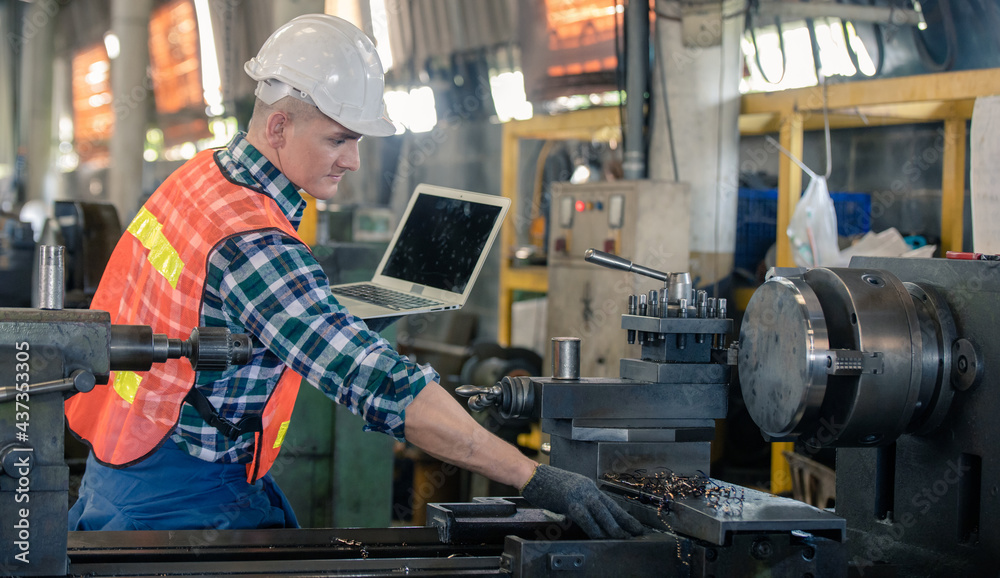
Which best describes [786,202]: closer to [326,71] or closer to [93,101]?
[326,71]

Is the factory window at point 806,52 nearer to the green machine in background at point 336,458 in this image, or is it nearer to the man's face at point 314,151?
the green machine in background at point 336,458

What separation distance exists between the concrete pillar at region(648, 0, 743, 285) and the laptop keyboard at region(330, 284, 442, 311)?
184cm

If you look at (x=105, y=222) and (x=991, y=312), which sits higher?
(x=105, y=222)

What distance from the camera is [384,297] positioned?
1.92 meters

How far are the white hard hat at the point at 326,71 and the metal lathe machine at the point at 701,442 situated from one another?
0.50 meters

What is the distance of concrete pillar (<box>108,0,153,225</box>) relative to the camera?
788cm

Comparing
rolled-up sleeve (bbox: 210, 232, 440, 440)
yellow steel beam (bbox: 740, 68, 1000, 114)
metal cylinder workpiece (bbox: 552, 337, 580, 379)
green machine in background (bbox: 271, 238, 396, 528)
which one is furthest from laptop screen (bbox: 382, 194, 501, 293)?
yellow steel beam (bbox: 740, 68, 1000, 114)

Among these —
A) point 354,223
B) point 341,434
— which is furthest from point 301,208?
point 354,223

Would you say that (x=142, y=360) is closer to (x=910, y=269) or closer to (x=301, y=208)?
(x=301, y=208)

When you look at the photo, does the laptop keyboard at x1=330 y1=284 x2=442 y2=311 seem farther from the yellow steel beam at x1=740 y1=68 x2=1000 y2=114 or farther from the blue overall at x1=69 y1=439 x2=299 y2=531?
the yellow steel beam at x1=740 y1=68 x2=1000 y2=114

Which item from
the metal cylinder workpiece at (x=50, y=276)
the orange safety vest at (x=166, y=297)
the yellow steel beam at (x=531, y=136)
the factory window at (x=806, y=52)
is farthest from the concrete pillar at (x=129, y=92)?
the metal cylinder workpiece at (x=50, y=276)

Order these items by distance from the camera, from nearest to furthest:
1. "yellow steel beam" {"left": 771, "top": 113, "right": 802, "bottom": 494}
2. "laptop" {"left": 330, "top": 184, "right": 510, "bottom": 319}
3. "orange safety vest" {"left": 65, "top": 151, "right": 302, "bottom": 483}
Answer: "orange safety vest" {"left": 65, "top": 151, "right": 302, "bottom": 483} < "laptop" {"left": 330, "top": 184, "right": 510, "bottom": 319} < "yellow steel beam" {"left": 771, "top": 113, "right": 802, "bottom": 494}

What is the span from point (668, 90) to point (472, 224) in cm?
178

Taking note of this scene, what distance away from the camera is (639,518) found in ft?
4.41
